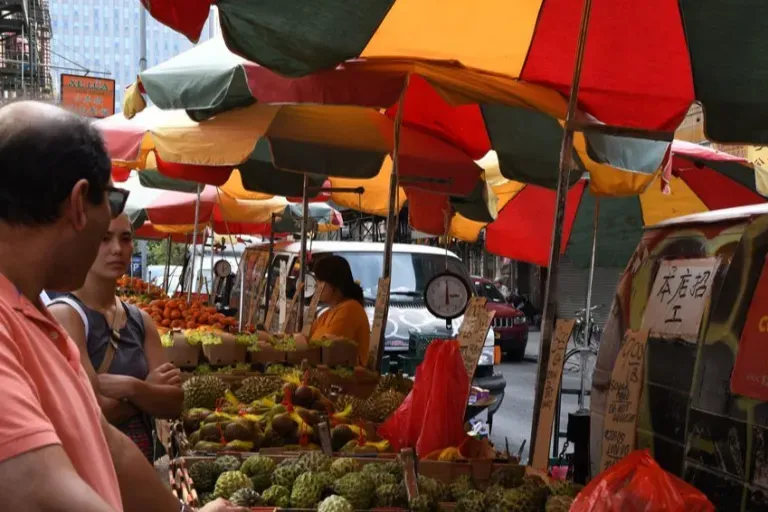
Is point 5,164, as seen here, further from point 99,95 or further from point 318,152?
point 99,95

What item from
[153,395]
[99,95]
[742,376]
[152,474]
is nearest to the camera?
[152,474]

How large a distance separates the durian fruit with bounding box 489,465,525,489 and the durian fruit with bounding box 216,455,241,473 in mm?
1122

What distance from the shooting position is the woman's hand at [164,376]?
13.1 ft

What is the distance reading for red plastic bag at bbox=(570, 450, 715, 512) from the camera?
2646 mm

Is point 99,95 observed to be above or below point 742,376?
above

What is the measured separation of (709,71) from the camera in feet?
14.2

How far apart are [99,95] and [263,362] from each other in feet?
76.1

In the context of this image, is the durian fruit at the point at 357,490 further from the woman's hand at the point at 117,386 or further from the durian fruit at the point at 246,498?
the woman's hand at the point at 117,386

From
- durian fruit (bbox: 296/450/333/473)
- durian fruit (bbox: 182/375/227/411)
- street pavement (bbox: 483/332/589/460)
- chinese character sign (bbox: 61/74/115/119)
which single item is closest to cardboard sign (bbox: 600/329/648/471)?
durian fruit (bbox: 296/450/333/473)

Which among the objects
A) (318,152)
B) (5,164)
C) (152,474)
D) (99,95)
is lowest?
(152,474)

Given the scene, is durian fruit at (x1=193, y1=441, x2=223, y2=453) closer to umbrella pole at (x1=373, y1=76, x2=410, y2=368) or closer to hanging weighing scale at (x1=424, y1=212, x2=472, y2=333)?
umbrella pole at (x1=373, y1=76, x2=410, y2=368)

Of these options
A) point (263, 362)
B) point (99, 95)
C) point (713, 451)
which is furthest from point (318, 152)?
point (99, 95)

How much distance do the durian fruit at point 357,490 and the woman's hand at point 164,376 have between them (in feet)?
3.27

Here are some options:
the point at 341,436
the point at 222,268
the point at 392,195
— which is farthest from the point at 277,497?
the point at 222,268
